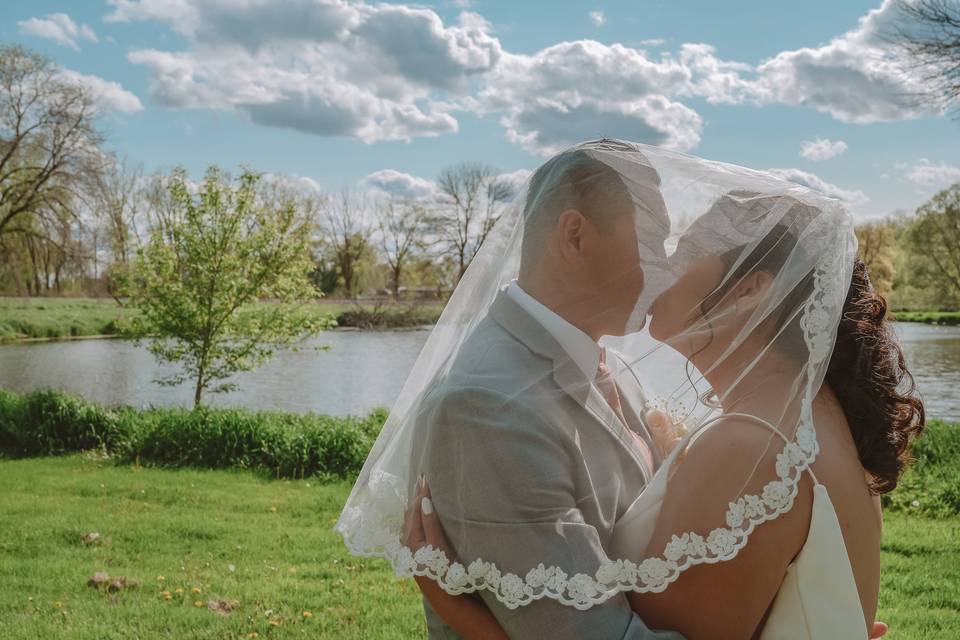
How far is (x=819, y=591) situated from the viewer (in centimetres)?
176

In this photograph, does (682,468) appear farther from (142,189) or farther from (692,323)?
(142,189)

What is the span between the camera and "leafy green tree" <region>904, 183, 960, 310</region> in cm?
A: 4950

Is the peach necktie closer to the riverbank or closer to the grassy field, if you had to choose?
the grassy field

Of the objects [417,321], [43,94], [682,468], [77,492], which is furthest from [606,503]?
[417,321]

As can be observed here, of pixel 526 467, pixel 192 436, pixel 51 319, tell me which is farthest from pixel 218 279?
pixel 51 319

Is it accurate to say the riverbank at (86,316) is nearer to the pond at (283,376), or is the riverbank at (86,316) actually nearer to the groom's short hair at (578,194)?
the pond at (283,376)

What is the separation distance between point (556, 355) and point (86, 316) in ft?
123

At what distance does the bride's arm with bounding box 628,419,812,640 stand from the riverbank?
23.8m

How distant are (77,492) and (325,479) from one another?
2.57 meters

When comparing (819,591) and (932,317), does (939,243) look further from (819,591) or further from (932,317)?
(819,591)

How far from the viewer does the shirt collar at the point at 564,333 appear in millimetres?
1961

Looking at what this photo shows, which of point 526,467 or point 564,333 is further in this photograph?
point 564,333

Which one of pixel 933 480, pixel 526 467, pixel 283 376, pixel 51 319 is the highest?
pixel 526 467

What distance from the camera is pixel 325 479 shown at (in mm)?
8586
